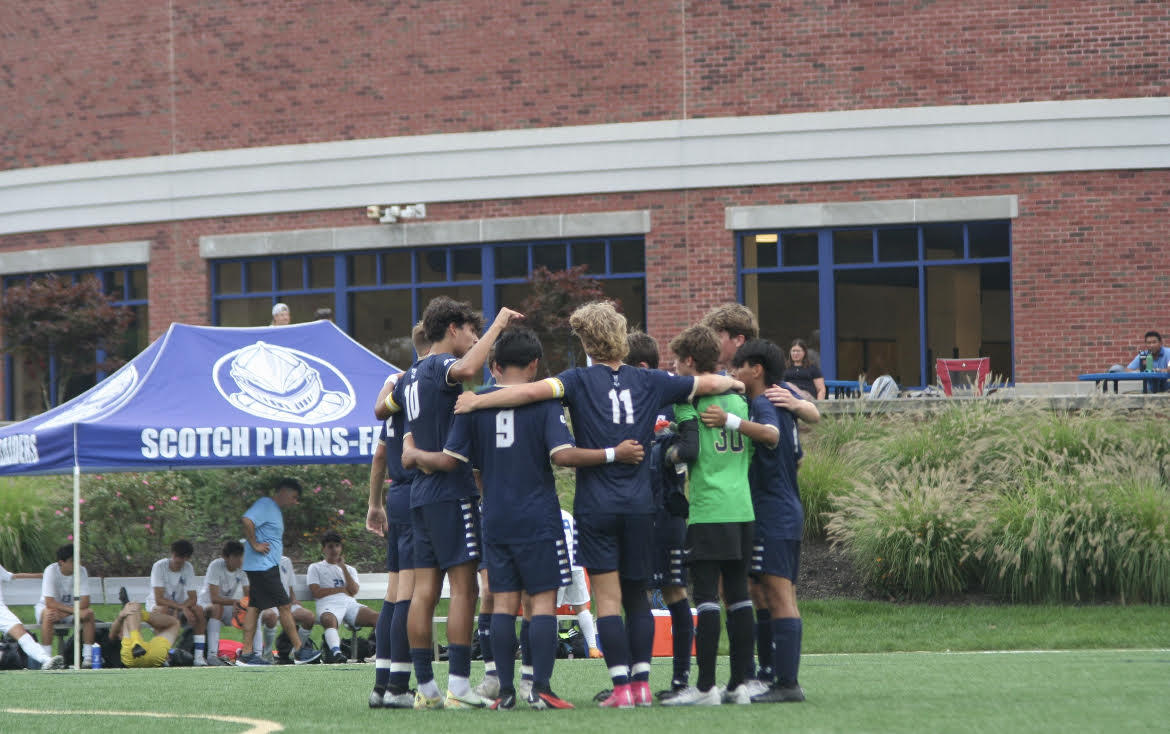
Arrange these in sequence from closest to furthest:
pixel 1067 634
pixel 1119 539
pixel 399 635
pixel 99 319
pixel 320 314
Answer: pixel 399 635, pixel 1067 634, pixel 1119 539, pixel 320 314, pixel 99 319

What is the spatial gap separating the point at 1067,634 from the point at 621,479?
7.47m

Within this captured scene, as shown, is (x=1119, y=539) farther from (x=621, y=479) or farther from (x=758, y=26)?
(x=758, y=26)

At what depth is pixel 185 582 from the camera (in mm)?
14523

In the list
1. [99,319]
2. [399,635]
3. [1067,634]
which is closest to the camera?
[399,635]

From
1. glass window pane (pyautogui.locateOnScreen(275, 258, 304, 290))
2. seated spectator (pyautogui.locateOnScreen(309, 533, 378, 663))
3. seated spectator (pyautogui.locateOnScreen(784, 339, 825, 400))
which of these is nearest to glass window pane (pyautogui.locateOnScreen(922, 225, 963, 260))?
seated spectator (pyautogui.locateOnScreen(784, 339, 825, 400))

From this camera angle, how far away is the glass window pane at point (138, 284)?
25.7m

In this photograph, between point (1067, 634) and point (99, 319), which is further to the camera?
point (99, 319)

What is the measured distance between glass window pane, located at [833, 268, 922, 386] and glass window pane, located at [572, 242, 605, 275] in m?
3.67

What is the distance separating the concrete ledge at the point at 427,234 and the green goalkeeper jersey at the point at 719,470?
1607cm

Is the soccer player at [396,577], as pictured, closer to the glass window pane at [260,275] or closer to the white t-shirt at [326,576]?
the white t-shirt at [326,576]

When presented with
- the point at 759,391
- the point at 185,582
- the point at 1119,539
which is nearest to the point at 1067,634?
the point at 1119,539

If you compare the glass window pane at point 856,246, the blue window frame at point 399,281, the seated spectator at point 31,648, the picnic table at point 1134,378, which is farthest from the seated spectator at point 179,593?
the glass window pane at point 856,246

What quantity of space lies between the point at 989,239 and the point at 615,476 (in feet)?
54.7

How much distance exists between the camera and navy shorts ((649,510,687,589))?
299 inches
